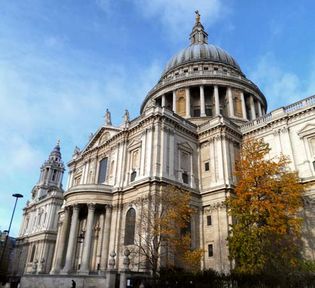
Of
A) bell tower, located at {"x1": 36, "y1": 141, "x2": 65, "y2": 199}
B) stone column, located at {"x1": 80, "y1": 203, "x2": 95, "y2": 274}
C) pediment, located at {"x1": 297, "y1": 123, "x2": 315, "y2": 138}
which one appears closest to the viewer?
stone column, located at {"x1": 80, "y1": 203, "x2": 95, "y2": 274}

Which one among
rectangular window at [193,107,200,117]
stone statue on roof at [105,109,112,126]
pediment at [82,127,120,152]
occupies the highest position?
rectangular window at [193,107,200,117]

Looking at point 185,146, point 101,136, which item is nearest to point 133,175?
point 185,146

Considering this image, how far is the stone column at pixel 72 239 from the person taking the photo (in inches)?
1166

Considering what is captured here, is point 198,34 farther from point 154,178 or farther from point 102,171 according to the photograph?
point 154,178

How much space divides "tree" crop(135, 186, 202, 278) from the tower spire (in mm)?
46858

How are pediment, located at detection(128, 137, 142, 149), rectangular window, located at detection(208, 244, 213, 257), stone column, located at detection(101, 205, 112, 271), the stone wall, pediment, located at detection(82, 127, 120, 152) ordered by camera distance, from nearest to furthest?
the stone wall < rectangular window, located at detection(208, 244, 213, 257) < stone column, located at detection(101, 205, 112, 271) < pediment, located at detection(128, 137, 142, 149) < pediment, located at detection(82, 127, 120, 152)

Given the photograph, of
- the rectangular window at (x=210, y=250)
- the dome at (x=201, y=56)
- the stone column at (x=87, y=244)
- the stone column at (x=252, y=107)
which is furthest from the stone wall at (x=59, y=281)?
the dome at (x=201, y=56)

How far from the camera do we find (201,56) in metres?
57.2

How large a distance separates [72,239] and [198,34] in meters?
52.4

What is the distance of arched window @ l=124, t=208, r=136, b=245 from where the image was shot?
30.2m

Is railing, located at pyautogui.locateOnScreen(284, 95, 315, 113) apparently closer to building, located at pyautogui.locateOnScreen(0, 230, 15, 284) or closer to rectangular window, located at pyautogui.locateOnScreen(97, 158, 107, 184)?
rectangular window, located at pyautogui.locateOnScreen(97, 158, 107, 184)

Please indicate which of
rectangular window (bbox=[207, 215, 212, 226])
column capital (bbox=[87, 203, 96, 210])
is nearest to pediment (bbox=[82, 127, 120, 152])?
column capital (bbox=[87, 203, 96, 210])

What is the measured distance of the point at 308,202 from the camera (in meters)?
29.1

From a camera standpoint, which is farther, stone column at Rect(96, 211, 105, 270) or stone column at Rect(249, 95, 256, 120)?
stone column at Rect(249, 95, 256, 120)
